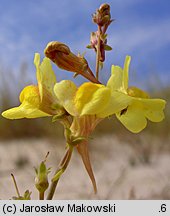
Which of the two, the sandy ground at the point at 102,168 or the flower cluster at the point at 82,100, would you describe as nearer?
the flower cluster at the point at 82,100

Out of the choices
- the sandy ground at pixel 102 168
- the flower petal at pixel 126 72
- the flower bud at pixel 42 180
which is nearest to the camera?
the flower bud at pixel 42 180

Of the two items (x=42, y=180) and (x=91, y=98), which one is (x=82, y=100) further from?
(x=42, y=180)

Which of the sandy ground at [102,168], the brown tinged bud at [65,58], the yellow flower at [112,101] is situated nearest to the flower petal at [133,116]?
the yellow flower at [112,101]

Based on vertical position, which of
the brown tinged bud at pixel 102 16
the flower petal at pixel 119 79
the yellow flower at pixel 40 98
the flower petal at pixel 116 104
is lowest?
the flower petal at pixel 116 104

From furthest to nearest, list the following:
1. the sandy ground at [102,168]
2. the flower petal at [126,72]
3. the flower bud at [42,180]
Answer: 1. the sandy ground at [102,168]
2. the flower petal at [126,72]
3. the flower bud at [42,180]

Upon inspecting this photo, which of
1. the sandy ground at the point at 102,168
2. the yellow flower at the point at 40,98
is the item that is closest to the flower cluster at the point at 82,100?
the yellow flower at the point at 40,98

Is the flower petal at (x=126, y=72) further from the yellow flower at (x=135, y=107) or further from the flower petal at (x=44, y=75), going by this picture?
the flower petal at (x=44, y=75)

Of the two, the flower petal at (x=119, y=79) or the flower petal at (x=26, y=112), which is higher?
the flower petal at (x=119, y=79)
